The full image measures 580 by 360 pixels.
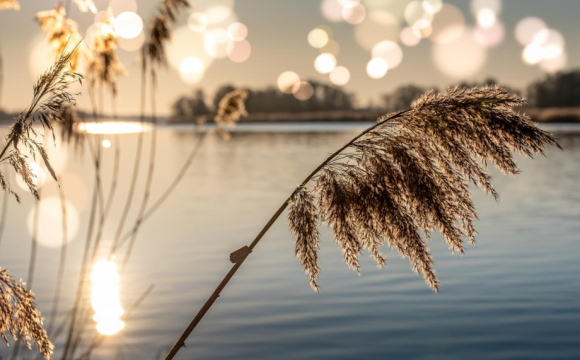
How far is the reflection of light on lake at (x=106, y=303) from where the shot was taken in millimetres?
12016

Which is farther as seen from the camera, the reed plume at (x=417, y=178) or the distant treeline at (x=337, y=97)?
the distant treeline at (x=337, y=97)

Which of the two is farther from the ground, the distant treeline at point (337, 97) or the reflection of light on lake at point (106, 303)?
the distant treeline at point (337, 97)

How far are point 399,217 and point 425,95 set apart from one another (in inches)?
21.9

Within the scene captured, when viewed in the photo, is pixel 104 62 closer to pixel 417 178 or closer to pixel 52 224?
pixel 417 178

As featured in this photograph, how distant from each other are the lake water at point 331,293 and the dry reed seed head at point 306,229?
371 cm

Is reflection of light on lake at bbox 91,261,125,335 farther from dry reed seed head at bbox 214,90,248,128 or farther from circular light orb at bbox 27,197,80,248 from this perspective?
dry reed seed head at bbox 214,90,248,128

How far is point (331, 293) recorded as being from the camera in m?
13.8

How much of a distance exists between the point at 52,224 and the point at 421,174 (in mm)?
24178

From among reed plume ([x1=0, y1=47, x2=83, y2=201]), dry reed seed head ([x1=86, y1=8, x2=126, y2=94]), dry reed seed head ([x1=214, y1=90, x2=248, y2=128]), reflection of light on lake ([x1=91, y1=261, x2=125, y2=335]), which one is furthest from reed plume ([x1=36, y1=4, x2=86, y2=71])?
reflection of light on lake ([x1=91, y1=261, x2=125, y2=335])

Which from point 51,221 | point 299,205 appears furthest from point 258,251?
point 299,205

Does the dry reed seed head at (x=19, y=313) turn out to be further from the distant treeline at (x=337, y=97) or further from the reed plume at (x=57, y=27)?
the distant treeline at (x=337, y=97)

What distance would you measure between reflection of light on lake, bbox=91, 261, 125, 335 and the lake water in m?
0.23

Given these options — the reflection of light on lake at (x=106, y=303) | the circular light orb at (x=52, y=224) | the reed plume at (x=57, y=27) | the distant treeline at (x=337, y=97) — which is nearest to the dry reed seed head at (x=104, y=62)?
the reed plume at (x=57, y=27)

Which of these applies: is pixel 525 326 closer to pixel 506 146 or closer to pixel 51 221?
pixel 506 146
